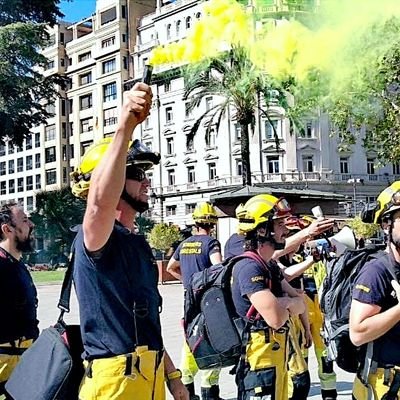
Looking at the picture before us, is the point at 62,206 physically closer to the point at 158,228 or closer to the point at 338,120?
the point at 158,228

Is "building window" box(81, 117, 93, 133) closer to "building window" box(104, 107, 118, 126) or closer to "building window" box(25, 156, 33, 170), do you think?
"building window" box(104, 107, 118, 126)

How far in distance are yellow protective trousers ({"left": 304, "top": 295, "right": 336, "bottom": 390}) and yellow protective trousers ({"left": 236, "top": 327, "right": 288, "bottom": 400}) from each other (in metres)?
2.58

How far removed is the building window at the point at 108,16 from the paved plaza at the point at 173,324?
177 ft

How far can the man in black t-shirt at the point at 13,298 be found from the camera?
4.57 m

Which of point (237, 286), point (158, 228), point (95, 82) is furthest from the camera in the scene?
point (95, 82)

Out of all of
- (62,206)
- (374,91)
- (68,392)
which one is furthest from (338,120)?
(62,206)

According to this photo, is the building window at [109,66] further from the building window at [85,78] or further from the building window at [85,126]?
the building window at [85,126]

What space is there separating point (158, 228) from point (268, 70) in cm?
2490

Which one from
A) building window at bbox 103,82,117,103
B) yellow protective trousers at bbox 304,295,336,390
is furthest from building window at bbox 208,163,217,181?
yellow protective trousers at bbox 304,295,336,390

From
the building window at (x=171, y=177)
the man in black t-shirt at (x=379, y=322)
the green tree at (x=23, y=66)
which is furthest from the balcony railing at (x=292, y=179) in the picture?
the man in black t-shirt at (x=379, y=322)

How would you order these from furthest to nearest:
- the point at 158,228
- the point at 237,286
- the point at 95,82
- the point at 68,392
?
the point at 95,82 < the point at 158,228 < the point at 237,286 < the point at 68,392

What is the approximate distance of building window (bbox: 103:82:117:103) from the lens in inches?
2948

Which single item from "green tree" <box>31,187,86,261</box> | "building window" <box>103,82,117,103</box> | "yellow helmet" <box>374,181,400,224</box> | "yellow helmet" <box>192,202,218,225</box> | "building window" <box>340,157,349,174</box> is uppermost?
"building window" <box>103,82,117,103</box>

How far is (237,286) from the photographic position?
4.30 meters
